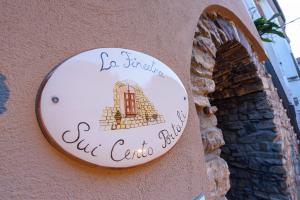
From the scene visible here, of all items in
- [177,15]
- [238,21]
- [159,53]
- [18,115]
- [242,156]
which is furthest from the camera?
[242,156]

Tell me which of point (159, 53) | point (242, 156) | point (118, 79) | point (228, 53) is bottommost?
point (242, 156)

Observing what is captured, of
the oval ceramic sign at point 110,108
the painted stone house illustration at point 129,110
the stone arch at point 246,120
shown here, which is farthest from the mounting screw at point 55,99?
the stone arch at point 246,120

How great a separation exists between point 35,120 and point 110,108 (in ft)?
0.57

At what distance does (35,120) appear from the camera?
43 centimetres

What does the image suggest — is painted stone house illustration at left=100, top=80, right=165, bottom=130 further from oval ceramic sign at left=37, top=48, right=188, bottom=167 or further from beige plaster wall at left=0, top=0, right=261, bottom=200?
beige plaster wall at left=0, top=0, right=261, bottom=200

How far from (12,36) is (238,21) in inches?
77.4

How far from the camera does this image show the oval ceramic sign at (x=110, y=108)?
1.45ft

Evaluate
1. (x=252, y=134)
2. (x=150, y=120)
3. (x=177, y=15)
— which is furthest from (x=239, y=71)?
(x=150, y=120)

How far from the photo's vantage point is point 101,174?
501 mm

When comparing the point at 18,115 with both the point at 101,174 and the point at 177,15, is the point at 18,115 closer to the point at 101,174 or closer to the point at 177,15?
the point at 101,174

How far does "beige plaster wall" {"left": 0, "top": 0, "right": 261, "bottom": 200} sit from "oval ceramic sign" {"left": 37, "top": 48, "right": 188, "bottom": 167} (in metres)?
0.03

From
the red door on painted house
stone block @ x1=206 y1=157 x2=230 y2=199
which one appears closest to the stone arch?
stone block @ x1=206 y1=157 x2=230 y2=199

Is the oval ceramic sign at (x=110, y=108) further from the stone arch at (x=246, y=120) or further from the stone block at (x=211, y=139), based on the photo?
the stone arch at (x=246, y=120)

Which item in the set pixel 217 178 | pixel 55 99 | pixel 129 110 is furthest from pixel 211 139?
pixel 55 99
